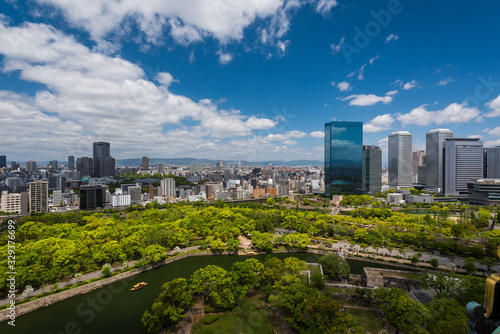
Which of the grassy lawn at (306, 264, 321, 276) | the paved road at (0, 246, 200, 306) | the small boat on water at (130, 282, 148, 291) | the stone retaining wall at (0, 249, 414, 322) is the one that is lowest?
the small boat on water at (130, 282, 148, 291)

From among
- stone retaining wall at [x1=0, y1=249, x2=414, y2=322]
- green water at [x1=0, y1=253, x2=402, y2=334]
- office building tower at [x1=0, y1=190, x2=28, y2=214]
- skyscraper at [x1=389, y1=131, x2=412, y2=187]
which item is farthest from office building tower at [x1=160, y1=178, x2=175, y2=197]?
skyscraper at [x1=389, y1=131, x2=412, y2=187]

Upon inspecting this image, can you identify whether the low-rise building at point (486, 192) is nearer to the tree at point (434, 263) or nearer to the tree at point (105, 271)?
the tree at point (434, 263)

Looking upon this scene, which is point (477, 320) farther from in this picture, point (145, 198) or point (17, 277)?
point (145, 198)

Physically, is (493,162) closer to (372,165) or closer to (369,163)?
(372,165)

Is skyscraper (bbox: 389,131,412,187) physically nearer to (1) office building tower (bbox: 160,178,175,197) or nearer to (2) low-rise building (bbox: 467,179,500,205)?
(2) low-rise building (bbox: 467,179,500,205)

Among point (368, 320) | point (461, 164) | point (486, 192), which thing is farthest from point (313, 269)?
point (461, 164)

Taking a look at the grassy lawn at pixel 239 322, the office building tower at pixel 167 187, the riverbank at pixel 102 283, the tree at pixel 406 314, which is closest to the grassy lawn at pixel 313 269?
the grassy lawn at pixel 239 322
